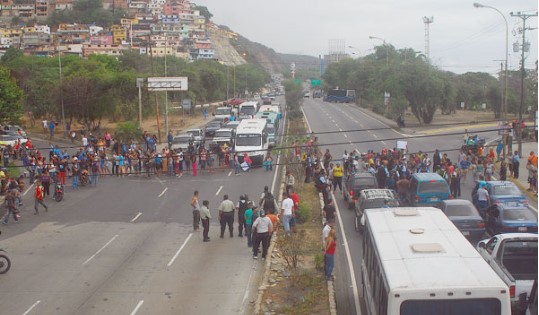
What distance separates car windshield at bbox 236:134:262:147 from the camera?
38500mm

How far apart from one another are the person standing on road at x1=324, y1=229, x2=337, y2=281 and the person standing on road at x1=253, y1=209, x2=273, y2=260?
3324 millimetres

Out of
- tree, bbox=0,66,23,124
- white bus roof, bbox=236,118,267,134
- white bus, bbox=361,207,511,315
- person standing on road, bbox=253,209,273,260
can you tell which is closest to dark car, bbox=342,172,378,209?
person standing on road, bbox=253,209,273,260

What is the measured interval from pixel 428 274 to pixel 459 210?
10.9 metres

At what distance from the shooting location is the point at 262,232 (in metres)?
18.3

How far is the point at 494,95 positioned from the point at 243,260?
6119cm

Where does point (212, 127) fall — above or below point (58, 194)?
above

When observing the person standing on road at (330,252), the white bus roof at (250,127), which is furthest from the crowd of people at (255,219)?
the white bus roof at (250,127)

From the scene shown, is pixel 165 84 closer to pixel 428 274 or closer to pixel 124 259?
pixel 124 259

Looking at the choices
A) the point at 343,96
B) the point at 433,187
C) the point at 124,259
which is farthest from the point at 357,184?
the point at 343,96

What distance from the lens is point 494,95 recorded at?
73.6 meters

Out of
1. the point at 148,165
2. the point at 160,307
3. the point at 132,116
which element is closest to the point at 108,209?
the point at 148,165

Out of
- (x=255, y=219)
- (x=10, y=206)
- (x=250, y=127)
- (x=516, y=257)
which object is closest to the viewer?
(x=516, y=257)

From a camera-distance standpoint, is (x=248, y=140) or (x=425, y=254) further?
(x=248, y=140)

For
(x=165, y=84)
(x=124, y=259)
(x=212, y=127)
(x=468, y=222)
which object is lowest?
(x=124, y=259)
